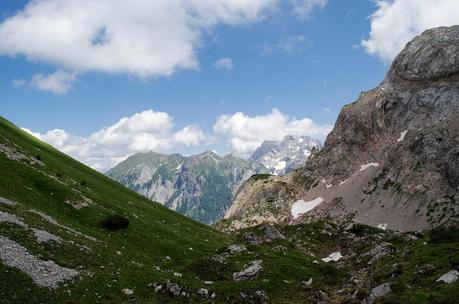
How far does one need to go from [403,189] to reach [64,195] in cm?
11426

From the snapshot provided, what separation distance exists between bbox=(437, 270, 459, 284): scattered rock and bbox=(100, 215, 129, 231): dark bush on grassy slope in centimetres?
3991

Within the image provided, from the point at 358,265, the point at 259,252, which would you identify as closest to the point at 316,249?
the point at 358,265

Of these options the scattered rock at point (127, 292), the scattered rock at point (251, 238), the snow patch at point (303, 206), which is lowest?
the scattered rock at point (127, 292)

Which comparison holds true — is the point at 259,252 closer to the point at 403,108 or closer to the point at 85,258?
the point at 85,258

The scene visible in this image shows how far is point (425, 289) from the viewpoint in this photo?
Result: 3381 cm

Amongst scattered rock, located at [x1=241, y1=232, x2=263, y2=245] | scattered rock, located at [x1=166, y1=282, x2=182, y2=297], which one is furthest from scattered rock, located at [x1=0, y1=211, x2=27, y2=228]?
scattered rock, located at [x1=241, y1=232, x2=263, y2=245]

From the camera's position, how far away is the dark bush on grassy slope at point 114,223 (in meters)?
56.7

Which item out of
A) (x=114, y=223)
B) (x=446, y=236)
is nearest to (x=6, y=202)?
(x=114, y=223)

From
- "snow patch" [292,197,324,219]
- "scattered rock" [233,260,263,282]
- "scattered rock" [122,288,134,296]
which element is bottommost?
"scattered rock" [122,288,134,296]

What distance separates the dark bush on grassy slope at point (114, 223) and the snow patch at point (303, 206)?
130 m

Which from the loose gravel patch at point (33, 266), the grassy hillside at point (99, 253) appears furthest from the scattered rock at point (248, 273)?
the loose gravel patch at point (33, 266)

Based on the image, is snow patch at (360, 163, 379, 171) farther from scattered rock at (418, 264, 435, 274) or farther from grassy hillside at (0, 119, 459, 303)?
scattered rock at (418, 264, 435, 274)

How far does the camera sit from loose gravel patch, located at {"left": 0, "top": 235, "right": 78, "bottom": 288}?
105ft

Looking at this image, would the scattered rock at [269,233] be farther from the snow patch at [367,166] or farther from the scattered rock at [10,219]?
the snow patch at [367,166]
